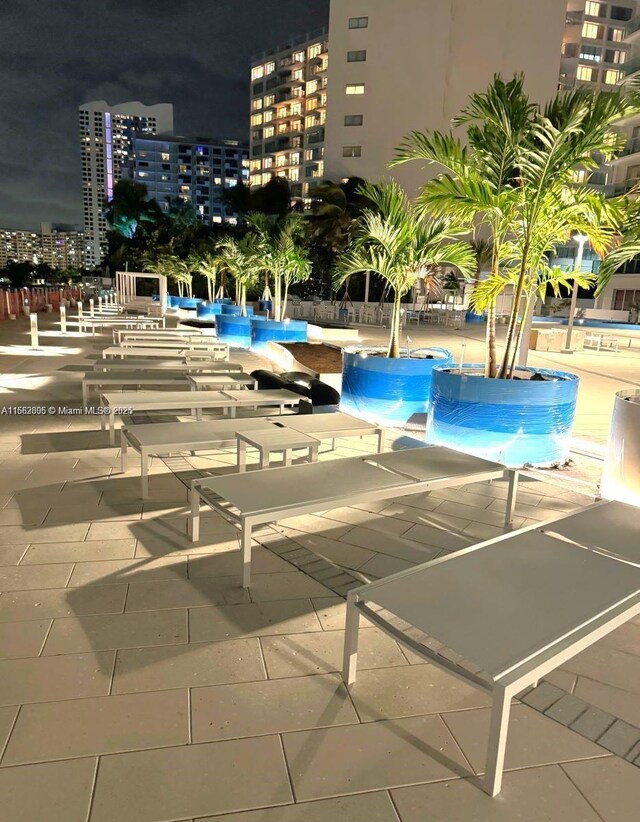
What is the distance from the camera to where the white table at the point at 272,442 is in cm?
416

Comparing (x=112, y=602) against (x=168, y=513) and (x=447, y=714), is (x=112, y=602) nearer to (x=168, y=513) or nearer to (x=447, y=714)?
(x=168, y=513)

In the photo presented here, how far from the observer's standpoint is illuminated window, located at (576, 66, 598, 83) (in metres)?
55.6

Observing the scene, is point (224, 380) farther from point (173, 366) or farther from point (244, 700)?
point (244, 700)

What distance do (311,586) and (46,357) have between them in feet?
34.4

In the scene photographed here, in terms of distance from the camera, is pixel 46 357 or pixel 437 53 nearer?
pixel 46 357

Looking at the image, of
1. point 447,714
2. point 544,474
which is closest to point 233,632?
point 447,714

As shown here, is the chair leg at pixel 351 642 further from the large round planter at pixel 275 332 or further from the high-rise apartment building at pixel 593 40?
the high-rise apartment building at pixel 593 40

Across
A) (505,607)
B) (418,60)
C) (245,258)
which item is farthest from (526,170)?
(418,60)

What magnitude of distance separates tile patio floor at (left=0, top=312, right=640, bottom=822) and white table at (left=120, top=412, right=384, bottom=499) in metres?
0.62

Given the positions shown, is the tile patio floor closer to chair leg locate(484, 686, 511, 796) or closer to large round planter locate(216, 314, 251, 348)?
chair leg locate(484, 686, 511, 796)

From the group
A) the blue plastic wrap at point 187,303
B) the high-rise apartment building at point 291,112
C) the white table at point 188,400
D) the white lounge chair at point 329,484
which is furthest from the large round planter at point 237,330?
the high-rise apartment building at point 291,112

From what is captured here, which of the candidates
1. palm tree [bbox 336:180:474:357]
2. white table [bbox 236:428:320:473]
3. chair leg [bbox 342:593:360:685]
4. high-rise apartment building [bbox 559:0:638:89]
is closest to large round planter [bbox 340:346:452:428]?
palm tree [bbox 336:180:474:357]

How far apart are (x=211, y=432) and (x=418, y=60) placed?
51121 mm

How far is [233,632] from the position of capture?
2.64 meters
